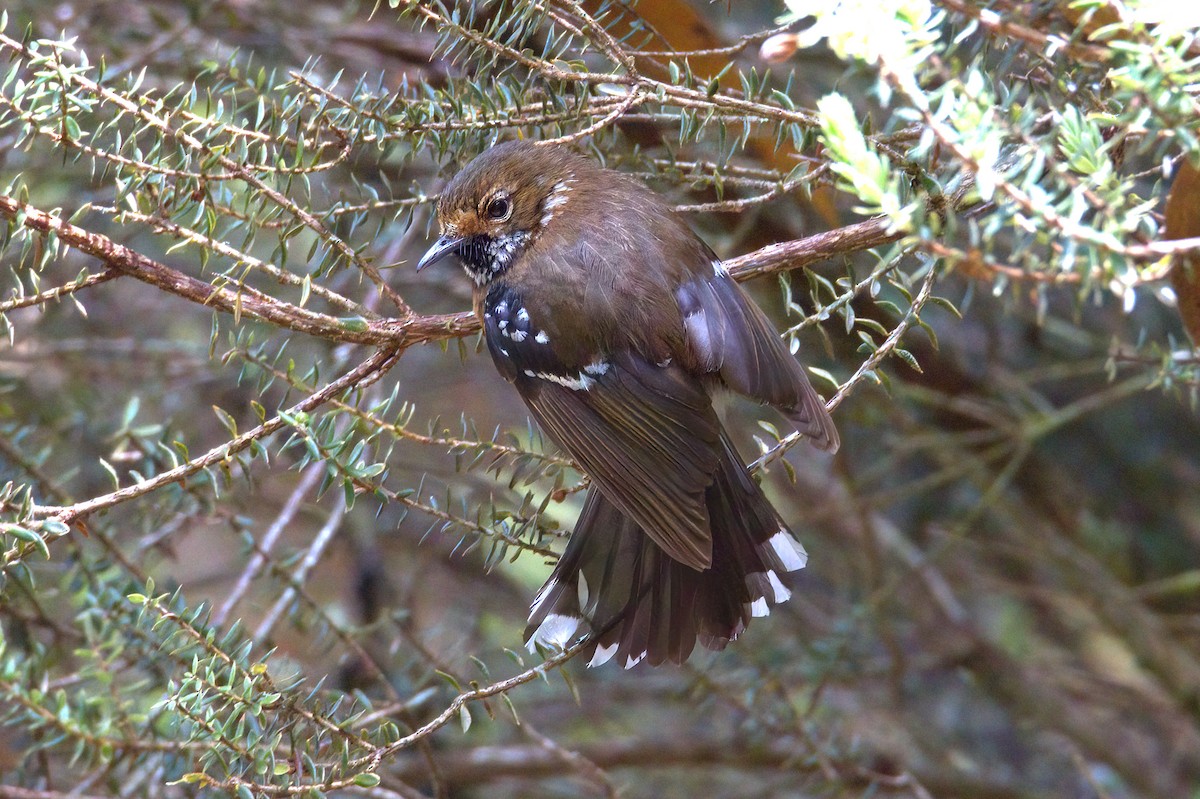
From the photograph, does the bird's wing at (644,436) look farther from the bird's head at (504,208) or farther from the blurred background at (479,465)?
the bird's head at (504,208)

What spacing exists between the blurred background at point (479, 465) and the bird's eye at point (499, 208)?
152 millimetres

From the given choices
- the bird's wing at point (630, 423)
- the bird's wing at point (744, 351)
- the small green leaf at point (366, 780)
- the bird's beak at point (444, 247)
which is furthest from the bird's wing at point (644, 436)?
the small green leaf at point (366, 780)


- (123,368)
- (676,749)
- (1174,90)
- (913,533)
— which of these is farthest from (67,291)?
(913,533)

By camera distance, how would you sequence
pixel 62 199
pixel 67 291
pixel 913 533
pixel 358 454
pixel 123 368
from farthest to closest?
pixel 913 533 < pixel 123 368 < pixel 62 199 < pixel 358 454 < pixel 67 291

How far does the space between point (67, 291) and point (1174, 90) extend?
5.16 feet

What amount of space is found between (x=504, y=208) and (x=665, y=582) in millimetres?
984

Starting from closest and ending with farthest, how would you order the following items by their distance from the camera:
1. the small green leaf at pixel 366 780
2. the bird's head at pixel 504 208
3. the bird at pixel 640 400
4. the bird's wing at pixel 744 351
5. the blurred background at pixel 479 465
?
1. the small green leaf at pixel 366 780
2. the blurred background at pixel 479 465
3. the bird's wing at pixel 744 351
4. the bird at pixel 640 400
5. the bird's head at pixel 504 208

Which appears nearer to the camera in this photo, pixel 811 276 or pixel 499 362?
pixel 811 276

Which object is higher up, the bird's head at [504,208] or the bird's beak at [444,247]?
the bird's head at [504,208]

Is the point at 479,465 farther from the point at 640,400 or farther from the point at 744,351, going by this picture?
the point at 744,351

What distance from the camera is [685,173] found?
2.29 m

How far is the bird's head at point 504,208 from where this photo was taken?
2629mm

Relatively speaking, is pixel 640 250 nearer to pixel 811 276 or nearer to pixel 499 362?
pixel 499 362

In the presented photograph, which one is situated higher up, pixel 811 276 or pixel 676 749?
pixel 811 276
